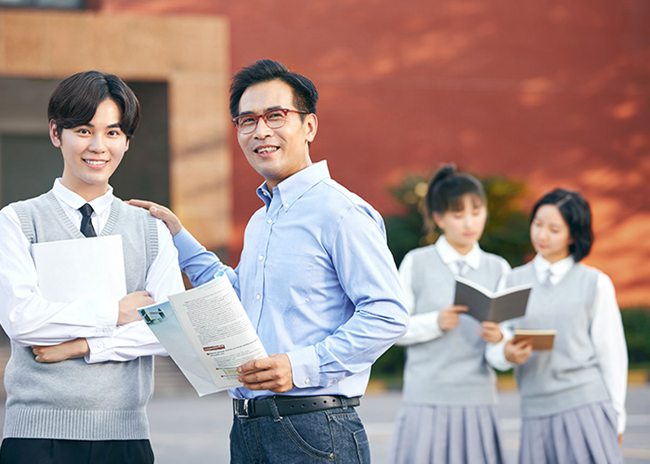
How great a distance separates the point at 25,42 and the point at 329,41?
15.1 feet

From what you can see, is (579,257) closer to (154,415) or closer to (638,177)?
(154,415)

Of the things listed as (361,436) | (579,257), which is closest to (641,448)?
(579,257)

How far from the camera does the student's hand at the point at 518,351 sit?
586 centimetres

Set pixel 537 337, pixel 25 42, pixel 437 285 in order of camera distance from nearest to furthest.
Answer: pixel 537 337
pixel 437 285
pixel 25 42

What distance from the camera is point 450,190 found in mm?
6238

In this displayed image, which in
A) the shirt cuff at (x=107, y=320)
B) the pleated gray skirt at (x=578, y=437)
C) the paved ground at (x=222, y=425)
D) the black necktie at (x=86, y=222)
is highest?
the black necktie at (x=86, y=222)

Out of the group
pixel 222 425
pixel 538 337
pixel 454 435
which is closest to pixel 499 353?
pixel 538 337

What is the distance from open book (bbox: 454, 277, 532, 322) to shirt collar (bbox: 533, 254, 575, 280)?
0.79 ft

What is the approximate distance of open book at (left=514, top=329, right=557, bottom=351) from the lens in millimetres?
5844

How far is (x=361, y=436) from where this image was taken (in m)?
3.72

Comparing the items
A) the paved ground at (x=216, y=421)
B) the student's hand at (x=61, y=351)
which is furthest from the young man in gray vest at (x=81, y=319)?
the paved ground at (x=216, y=421)

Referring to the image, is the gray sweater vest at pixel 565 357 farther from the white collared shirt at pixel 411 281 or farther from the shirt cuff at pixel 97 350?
the shirt cuff at pixel 97 350

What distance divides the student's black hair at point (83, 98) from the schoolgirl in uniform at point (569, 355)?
8.47ft

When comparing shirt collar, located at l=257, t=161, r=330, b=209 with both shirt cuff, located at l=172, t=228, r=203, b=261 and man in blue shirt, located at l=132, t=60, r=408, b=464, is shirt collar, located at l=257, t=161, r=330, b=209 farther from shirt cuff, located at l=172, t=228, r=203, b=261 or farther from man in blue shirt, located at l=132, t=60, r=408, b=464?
shirt cuff, located at l=172, t=228, r=203, b=261
